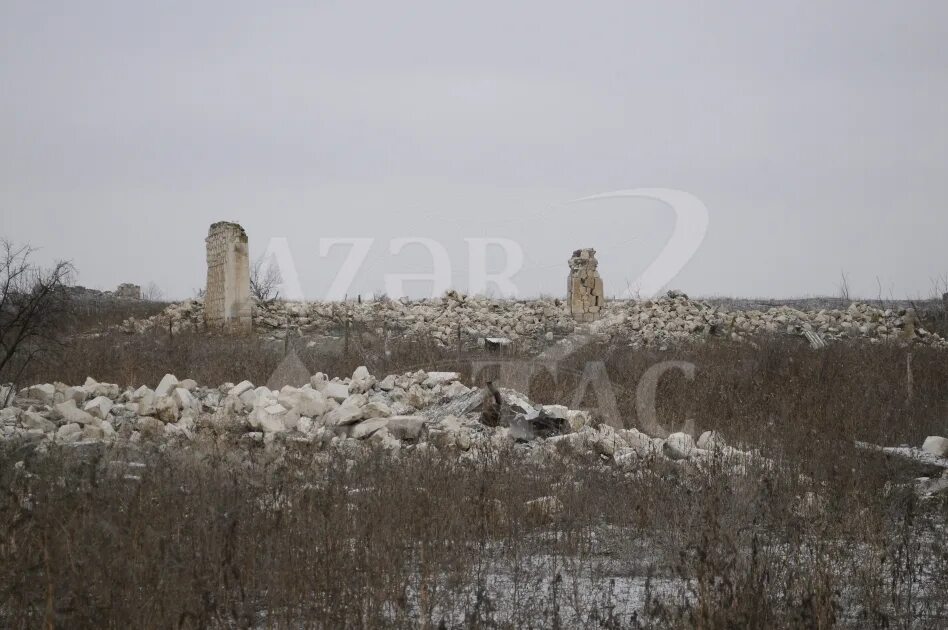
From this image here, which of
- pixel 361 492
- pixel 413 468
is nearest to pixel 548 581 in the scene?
pixel 361 492

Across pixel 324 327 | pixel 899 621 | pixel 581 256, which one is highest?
pixel 581 256

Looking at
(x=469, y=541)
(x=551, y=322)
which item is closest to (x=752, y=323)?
(x=551, y=322)

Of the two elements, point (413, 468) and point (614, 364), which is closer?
point (413, 468)

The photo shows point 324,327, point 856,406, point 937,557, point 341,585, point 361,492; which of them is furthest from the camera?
point 324,327

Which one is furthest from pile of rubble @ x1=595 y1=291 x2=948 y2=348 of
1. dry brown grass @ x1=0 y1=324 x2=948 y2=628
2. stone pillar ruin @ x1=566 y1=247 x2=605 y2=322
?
dry brown grass @ x1=0 y1=324 x2=948 y2=628

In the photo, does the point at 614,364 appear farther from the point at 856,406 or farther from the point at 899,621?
the point at 899,621

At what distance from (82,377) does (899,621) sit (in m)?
11.2

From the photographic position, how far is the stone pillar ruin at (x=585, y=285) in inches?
842

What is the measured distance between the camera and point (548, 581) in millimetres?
4387

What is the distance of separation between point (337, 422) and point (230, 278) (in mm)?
11276

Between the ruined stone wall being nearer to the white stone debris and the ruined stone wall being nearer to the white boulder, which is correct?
the white stone debris

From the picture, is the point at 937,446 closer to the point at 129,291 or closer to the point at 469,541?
the point at 469,541

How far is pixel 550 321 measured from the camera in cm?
2056

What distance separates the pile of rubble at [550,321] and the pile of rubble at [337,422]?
867 centimetres
